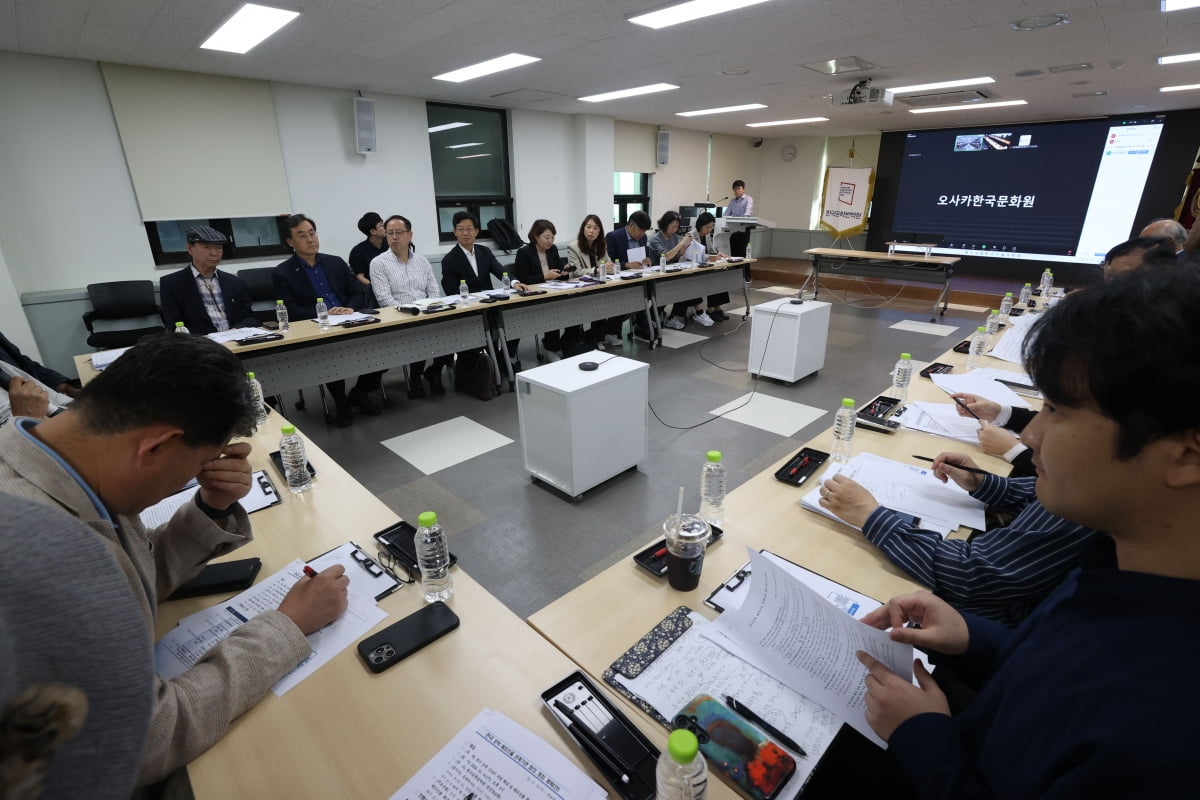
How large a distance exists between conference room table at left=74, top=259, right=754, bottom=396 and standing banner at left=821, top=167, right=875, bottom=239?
6441 millimetres

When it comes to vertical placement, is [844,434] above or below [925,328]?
above

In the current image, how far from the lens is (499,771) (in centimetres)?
80

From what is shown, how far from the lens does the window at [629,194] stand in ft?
29.7

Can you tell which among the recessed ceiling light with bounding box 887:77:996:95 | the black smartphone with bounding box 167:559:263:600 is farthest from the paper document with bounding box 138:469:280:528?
the recessed ceiling light with bounding box 887:77:996:95

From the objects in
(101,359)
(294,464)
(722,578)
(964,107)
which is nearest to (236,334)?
(101,359)

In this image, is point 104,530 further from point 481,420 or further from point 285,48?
point 285,48

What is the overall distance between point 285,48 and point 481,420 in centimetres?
312

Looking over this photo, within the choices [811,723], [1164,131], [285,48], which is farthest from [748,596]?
[1164,131]

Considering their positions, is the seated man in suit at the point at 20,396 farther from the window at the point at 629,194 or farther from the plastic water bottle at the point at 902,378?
the window at the point at 629,194

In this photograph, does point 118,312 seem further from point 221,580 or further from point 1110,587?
point 1110,587

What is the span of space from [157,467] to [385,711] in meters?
0.57

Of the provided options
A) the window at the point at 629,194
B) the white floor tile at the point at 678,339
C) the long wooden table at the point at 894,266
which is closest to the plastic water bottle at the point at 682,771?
the white floor tile at the point at 678,339

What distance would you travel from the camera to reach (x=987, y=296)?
287 inches

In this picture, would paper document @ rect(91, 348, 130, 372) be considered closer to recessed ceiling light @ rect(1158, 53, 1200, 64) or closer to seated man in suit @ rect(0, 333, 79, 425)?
seated man in suit @ rect(0, 333, 79, 425)
